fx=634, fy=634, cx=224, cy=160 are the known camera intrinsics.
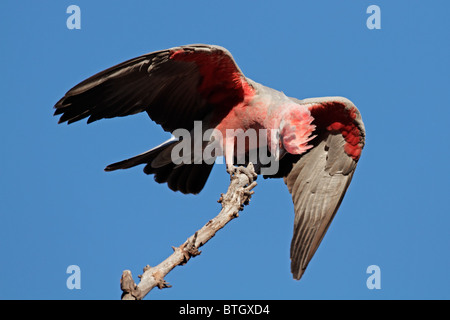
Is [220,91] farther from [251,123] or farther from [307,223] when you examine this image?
[307,223]

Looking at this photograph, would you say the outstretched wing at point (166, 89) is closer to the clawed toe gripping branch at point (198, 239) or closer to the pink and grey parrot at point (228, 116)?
the pink and grey parrot at point (228, 116)

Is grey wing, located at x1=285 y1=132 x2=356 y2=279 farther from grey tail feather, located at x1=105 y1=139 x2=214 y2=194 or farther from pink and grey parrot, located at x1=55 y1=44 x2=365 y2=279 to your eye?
grey tail feather, located at x1=105 y1=139 x2=214 y2=194

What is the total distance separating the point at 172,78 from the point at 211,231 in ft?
6.95

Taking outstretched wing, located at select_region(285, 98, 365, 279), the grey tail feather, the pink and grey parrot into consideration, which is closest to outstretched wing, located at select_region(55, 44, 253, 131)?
the pink and grey parrot

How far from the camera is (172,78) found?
7.54 metres

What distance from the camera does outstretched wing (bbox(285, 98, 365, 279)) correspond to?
8.39m

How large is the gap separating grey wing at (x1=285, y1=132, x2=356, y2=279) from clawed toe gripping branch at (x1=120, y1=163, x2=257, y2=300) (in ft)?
4.86

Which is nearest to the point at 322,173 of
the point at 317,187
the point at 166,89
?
the point at 317,187

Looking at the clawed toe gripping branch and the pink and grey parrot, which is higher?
the pink and grey parrot

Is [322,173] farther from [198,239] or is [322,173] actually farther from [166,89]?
[198,239]

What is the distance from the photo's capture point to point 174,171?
895cm

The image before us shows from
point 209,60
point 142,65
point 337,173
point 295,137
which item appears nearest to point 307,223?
point 337,173

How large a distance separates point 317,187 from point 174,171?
6.67ft

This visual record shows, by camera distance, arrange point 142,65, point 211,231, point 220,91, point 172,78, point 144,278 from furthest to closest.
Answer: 1. point 220,91
2. point 172,78
3. point 142,65
4. point 211,231
5. point 144,278
